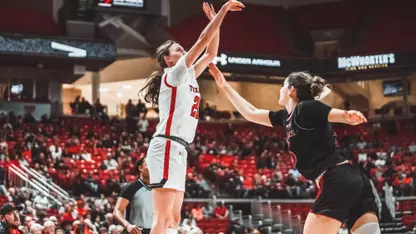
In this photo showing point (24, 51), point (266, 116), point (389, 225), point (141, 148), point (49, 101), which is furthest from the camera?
point (49, 101)

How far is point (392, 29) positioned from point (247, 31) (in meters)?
7.39

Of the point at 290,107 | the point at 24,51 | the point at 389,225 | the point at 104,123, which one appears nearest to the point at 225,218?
the point at 389,225

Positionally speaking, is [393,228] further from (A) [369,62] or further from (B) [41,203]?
(A) [369,62]

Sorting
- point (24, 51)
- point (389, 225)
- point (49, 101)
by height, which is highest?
point (24, 51)

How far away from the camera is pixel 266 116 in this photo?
5.87 metres

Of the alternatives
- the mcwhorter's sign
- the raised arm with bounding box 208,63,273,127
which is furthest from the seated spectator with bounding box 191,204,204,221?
the mcwhorter's sign

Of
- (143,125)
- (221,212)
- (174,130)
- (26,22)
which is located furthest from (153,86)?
(26,22)

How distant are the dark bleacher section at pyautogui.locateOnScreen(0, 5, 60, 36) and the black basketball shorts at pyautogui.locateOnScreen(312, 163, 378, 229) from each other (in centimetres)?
2555

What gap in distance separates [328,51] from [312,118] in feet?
105

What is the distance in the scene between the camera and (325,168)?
5098mm

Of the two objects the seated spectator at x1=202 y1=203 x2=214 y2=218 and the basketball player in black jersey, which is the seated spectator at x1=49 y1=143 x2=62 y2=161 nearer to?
the seated spectator at x1=202 y1=203 x2=214 y2=218

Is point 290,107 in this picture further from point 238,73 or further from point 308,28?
point 308,28

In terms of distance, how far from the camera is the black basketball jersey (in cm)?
502

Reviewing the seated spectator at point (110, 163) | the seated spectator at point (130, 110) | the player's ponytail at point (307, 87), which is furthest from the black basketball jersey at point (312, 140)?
the seated spectator at point (130, 110)
